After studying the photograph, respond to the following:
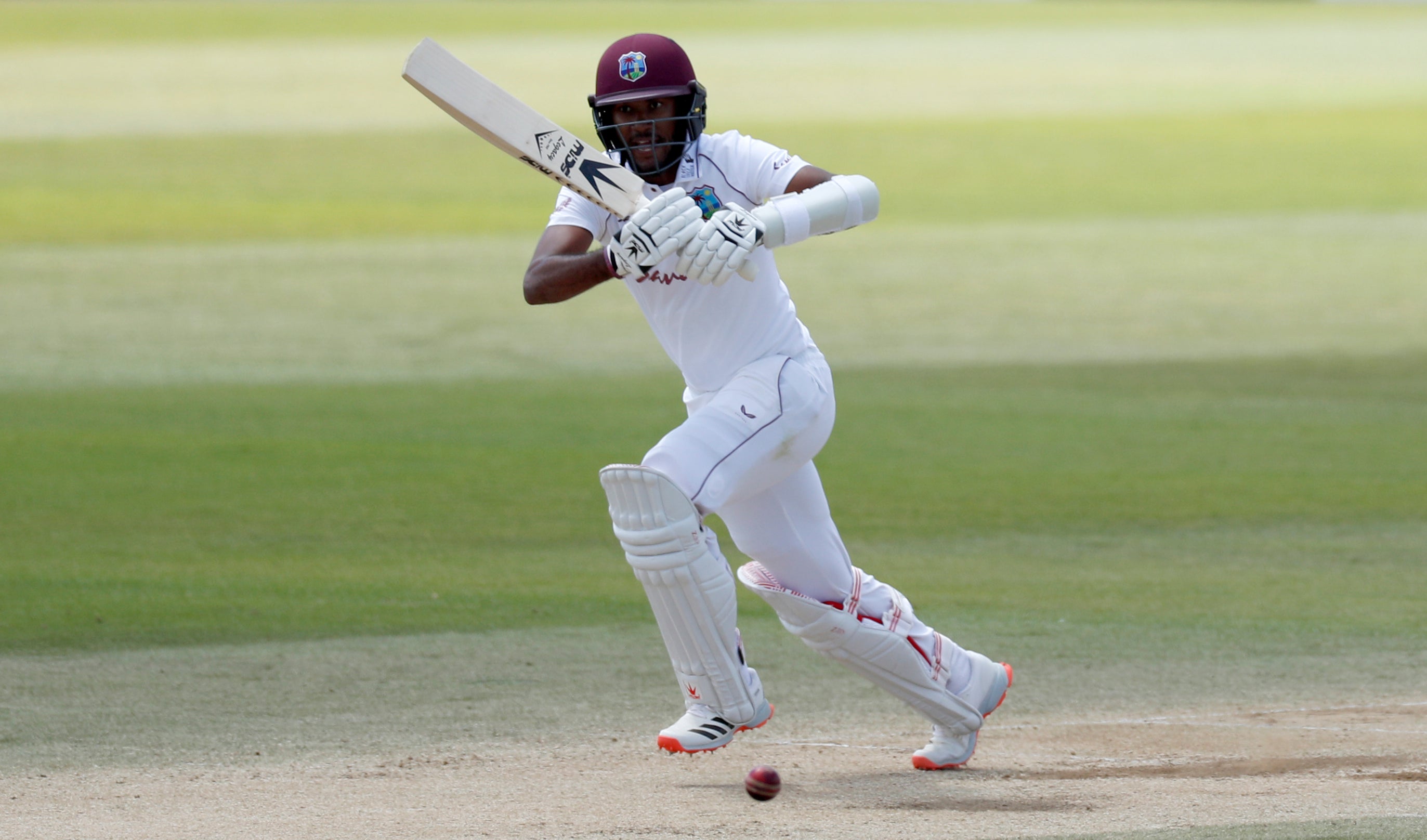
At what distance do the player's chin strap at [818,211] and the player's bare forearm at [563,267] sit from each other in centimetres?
44

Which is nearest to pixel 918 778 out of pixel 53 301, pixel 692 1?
pixel 53 301

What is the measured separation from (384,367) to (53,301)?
529 cm

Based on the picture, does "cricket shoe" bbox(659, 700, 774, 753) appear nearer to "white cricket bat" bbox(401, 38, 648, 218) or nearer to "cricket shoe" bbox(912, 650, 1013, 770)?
"cricket shoe" bbox(912, 650, 1013, 770)

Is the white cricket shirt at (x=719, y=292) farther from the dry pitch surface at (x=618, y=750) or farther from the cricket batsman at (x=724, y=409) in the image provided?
the dry pitch surface at (x=618, y=750)

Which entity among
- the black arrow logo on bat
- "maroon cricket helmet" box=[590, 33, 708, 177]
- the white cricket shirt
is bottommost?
the white cricket shirt

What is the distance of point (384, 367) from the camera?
46.5ft

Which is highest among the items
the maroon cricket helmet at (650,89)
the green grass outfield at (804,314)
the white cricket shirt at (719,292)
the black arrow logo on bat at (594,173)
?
the maroon cricket helmet at (650,89)

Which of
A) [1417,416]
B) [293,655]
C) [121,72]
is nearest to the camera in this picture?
[293,655]

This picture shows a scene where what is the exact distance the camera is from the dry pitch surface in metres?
4.28

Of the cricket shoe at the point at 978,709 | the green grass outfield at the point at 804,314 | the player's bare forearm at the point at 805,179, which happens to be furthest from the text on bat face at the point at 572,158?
the green grass outfield at the point at 804,314

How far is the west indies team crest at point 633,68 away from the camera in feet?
14.6

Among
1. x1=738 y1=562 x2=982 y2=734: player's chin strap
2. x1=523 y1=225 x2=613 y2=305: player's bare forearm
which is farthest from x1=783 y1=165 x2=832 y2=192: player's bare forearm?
x1=738 y1=562 x2=982 y2=734: player's chin strap

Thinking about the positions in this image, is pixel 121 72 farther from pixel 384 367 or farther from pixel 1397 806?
pixel 1397 806

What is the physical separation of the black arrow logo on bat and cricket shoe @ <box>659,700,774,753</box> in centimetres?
139
